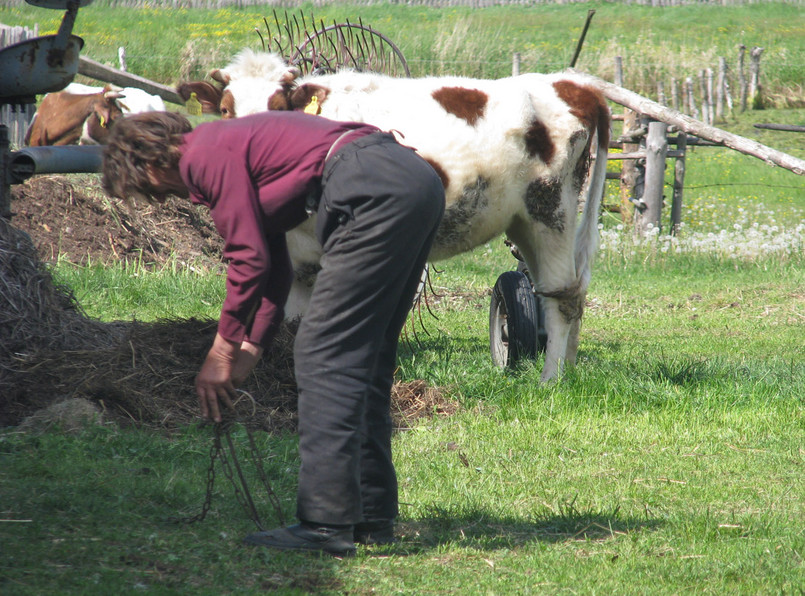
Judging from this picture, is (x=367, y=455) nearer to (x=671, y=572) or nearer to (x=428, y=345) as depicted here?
(x=671, y=572)

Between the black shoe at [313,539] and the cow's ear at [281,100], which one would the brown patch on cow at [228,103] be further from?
the black shoe at [313,539]

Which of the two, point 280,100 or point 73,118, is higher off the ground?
point 280,100

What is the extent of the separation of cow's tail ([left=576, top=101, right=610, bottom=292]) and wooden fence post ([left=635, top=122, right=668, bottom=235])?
5911mm

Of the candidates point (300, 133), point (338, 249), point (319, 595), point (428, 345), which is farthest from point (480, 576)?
point (428, 345)

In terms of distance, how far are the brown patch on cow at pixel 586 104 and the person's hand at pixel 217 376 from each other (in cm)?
374

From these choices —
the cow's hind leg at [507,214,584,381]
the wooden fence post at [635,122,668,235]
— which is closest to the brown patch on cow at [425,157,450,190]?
the cow's hind leg at [507,214,584,381]

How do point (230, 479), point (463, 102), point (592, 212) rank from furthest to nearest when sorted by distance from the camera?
point (592, 212)
point (463, 102)
point (230, 479)

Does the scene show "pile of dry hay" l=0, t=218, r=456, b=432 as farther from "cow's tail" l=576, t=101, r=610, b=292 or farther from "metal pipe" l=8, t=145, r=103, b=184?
"cow's tail" l=576, t=101, r=610, b=292

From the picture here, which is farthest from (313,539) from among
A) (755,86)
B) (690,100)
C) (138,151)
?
(755,86)

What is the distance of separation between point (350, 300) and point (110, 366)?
7.89 ft

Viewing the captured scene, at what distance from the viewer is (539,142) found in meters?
5.92

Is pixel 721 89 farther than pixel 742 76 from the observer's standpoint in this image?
No

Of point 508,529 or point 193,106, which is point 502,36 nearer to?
point 193,106

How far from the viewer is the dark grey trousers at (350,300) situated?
303 centimetres
